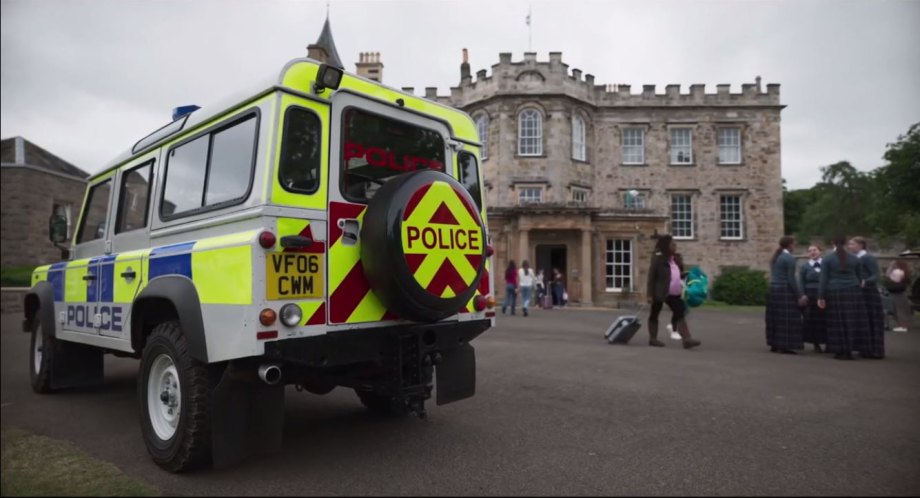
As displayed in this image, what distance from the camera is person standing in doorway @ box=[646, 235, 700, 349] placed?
8.50 meters

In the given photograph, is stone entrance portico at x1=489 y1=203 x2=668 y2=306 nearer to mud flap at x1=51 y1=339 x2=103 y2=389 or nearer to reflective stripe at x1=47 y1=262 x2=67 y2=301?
mud flap at x1=51 y1=339 x2=103 y2=389

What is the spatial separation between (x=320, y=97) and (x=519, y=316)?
13009 mm

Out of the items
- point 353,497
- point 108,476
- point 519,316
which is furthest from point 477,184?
point 519,316

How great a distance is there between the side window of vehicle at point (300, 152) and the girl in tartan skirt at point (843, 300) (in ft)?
25.4

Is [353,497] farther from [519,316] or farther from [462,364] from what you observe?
[519,316]

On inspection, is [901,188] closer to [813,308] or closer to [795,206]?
[813,308]

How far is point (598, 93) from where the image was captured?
26.3m

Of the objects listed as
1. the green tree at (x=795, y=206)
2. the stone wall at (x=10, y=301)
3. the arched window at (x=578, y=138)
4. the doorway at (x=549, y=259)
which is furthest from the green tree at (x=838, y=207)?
the stone wall at (x=10, y=301)

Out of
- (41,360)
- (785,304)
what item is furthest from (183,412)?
(785,304)

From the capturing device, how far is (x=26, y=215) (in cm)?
2498

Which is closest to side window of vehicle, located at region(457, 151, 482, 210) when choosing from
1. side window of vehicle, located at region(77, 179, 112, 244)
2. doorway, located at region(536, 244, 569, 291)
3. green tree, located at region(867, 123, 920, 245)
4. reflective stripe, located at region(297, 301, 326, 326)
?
reflective stripe, located at region(297, 301, 326, 326)

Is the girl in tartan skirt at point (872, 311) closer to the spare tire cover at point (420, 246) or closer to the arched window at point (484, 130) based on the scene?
the spare tire cover at point (420, 246)

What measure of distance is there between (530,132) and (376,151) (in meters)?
21.8

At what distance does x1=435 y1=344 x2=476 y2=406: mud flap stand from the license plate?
1.18m
